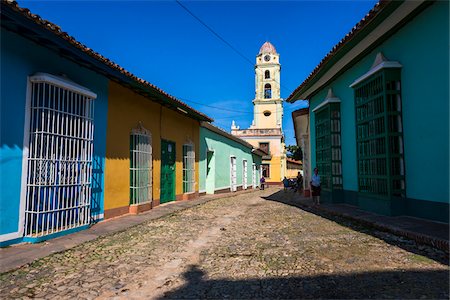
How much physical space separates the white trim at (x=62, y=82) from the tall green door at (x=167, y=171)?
4619 millimetres

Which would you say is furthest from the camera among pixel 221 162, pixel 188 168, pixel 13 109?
pixel 221 162

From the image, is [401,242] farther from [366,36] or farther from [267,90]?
[267,90]

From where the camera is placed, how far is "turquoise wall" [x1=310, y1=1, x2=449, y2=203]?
5105 millimetres

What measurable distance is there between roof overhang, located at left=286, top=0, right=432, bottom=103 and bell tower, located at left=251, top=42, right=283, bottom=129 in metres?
23.1

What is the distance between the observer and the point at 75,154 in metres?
6.20

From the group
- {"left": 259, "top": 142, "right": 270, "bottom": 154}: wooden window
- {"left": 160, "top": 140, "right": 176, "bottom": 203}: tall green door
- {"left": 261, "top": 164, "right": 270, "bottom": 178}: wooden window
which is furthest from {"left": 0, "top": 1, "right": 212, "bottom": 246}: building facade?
{"left": 261, "top": 164, "right": 270, "bottom": 178}: wooden window

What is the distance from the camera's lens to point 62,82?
562cm

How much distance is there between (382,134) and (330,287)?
421cm

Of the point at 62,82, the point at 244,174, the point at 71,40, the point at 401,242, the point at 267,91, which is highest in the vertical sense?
the point at 267,91

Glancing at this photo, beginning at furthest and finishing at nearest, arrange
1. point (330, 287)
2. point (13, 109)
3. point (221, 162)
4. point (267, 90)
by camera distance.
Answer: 1. point (267, 90)
2. point (221, 162)
3. point (13, 109)
4. point (330, 287)

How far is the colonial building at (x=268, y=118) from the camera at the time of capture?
33.0m

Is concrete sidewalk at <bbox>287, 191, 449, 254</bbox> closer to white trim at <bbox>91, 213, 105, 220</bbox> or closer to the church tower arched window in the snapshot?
white trim at <bbox>91, 213, 105, 220</bbox>

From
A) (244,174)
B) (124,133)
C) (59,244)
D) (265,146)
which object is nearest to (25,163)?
(59,244)

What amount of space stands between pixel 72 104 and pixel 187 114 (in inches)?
273
